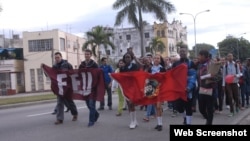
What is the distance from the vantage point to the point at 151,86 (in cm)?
1088

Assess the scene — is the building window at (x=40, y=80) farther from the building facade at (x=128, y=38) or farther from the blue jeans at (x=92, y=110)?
the blue jeans at (x=92, y=110)

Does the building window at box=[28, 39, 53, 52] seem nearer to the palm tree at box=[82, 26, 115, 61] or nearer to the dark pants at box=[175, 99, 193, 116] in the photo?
the palm tree at box=[82, 26, 115, 61]

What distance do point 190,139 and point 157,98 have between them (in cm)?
490

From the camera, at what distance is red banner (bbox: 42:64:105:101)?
12008mm

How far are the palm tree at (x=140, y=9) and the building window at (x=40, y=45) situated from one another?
1013 inches

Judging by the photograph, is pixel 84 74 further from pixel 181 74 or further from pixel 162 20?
pixel 162 20

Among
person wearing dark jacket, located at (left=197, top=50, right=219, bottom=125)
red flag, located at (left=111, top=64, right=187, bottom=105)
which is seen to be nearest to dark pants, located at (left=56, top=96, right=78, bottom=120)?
red flag, located at (left=111, top=64, right=187, bottom=105)

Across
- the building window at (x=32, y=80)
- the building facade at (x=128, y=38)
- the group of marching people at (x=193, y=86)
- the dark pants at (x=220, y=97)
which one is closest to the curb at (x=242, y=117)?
the group of marching people at (x=193, y=86)

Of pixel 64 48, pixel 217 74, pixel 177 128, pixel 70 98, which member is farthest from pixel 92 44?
pixel 177 128

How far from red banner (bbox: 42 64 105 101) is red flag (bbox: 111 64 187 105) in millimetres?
1077

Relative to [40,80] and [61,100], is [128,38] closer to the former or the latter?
[40,80]

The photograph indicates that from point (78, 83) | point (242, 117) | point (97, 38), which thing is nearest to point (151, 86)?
point (78, 83)

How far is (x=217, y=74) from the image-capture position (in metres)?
9.53

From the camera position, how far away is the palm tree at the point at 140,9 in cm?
3966
